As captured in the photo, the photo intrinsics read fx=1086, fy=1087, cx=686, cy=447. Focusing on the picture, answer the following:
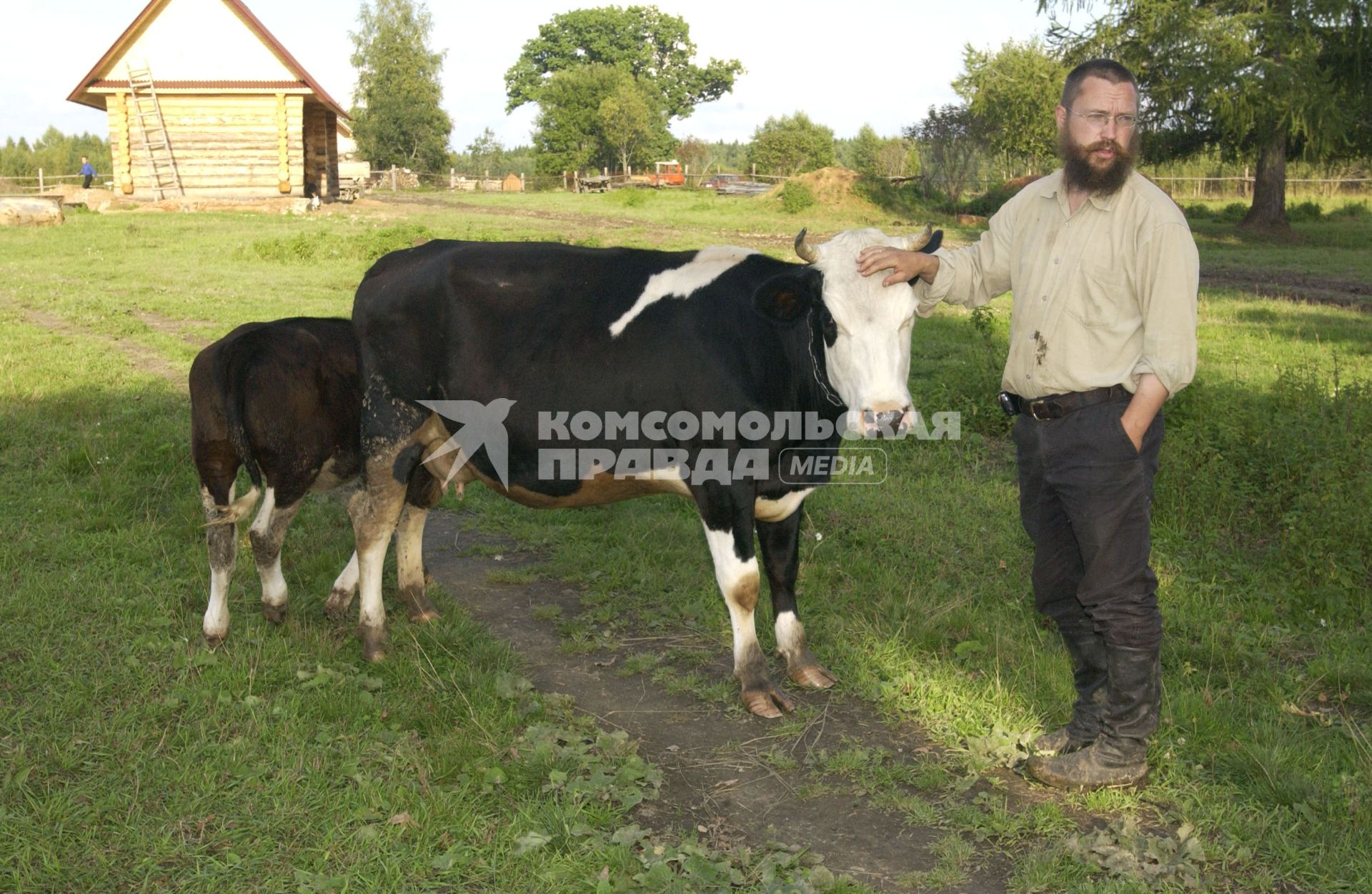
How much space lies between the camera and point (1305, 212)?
32.4 metres

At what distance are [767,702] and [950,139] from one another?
4457cm

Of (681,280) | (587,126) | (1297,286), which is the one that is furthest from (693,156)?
(681,280)

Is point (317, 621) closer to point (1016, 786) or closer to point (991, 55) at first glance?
point (1016, 786)

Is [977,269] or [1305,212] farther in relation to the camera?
[1305,212]

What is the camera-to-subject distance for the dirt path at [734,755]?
12.6 feet

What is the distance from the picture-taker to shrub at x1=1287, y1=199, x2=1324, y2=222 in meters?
31.9

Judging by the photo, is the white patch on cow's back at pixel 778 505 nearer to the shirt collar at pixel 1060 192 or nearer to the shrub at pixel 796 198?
the shirt collar at pixel 1060 192

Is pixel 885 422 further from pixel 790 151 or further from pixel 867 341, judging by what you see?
pixel 790 151

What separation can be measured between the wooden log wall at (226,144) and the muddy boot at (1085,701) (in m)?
29.9

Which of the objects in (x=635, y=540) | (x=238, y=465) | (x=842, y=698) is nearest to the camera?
(x=842, y=698)

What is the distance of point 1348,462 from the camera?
6449mm

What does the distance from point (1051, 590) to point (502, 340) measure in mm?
2761

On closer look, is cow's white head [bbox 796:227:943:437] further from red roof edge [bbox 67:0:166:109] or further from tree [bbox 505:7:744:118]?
tree [bbox 505:7:744:118]

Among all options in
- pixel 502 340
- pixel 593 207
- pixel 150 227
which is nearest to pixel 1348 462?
pixel 502 340
